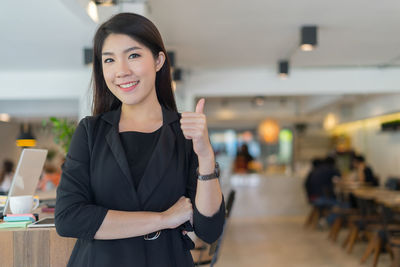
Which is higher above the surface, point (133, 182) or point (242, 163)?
point (133, 182)

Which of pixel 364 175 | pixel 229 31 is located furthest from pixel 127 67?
pixel 364 175

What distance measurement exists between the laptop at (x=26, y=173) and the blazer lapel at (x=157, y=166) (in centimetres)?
111

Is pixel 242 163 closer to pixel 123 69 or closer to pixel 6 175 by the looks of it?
pixel 6 175

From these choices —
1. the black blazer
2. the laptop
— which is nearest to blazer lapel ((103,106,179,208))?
the black blazer

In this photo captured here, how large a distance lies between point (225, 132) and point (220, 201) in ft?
45.2

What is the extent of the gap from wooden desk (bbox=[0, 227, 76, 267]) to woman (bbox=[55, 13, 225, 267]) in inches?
23.1

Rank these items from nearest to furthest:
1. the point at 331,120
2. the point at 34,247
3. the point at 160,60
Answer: the point at 160,60 < the point at 34,247 < the point at 331,120

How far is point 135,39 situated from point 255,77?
698 cm

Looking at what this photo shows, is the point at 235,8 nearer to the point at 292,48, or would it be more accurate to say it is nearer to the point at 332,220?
the point at 292,48

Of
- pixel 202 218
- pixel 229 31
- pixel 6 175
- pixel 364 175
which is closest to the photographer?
pixel 202 218

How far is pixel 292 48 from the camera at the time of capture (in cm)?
644

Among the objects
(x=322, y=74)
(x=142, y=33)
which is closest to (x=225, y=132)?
(x=322, y=74)

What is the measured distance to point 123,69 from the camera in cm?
127

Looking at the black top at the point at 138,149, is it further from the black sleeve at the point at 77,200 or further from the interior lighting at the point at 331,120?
the interior lighting at the point at 331,120
